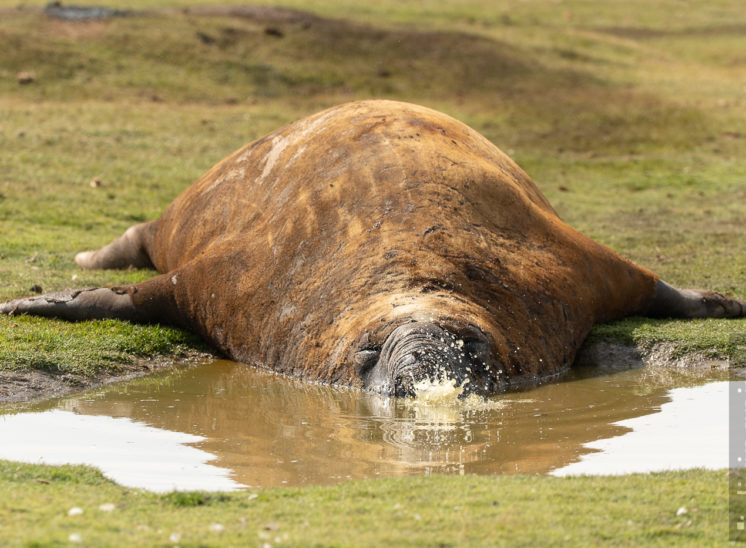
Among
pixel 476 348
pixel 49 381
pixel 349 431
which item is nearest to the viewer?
pixel 349 431

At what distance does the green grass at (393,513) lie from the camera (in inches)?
165

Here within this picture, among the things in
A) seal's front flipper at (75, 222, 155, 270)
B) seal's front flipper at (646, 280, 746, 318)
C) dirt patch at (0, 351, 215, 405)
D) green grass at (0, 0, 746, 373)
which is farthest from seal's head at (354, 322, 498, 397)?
seal's front flipper at (75, 222, 155, 270)

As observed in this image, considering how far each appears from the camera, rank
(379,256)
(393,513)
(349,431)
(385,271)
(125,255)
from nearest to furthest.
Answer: (393,513), (349,431), (385,271), (379,256), (125,255)

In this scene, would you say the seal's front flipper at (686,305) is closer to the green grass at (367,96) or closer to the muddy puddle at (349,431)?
the green grass at (367,96)

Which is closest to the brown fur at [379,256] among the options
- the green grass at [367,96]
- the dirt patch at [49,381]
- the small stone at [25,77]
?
the green grass at [367,96]

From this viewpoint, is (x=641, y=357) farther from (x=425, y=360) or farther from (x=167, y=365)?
(x=167, y=365)

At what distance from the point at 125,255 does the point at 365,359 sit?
542 centimetres

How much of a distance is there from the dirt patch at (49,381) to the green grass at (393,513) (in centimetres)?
227

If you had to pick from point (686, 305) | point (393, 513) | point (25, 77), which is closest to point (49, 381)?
point (393, 513)

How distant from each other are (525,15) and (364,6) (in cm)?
495

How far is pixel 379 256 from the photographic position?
7.99 metres

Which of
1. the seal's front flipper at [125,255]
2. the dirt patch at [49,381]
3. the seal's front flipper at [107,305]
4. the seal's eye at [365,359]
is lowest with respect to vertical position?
the dirt patch at [49,381]

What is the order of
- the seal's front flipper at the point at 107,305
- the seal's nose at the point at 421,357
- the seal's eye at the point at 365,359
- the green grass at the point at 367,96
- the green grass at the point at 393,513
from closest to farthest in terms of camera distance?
the green grass at the point at 393,513 → the seal's nose at the point at 421,357 → the seal's eye at the point at 365,359 → the seal's front flipper at the point at 107,305 → the green grass at the point at 367,96

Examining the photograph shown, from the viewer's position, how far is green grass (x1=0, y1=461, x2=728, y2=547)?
4180 millimetres
